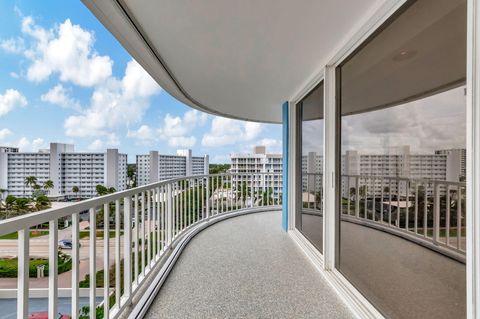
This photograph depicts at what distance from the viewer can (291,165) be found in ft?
13.2

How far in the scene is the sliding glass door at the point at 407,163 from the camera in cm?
120

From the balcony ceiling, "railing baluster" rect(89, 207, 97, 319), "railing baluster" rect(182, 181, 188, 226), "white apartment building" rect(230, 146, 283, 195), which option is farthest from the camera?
"white apartment building" rect(230, 146, 283, 195)

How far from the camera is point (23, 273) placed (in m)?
0.88

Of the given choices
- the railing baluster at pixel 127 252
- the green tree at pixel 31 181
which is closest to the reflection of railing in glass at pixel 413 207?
the railing baluster at pixel 127 252

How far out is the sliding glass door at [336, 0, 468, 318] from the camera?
3.95 ft

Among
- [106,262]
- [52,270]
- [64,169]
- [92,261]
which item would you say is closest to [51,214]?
[52,270]

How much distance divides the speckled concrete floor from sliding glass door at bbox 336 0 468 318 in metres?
0.41

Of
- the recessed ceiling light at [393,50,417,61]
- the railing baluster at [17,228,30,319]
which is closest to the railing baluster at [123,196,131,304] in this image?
the railing baluster at [17,228,30,319]

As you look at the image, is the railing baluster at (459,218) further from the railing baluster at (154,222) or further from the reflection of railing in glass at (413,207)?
the railing baluster at (154,222)

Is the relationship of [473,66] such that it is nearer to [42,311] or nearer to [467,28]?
[467,28]

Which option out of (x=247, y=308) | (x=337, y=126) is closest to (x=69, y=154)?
(x=247, y=308)

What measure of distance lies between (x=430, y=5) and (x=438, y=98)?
0.57m

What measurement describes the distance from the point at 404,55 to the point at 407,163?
75 cm

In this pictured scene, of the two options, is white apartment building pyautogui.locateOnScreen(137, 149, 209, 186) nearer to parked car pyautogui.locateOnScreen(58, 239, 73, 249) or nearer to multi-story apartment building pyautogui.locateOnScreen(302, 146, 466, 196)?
multi-story apartment building pyautogui.locateOnScreen(302, 146, 466, 196)
